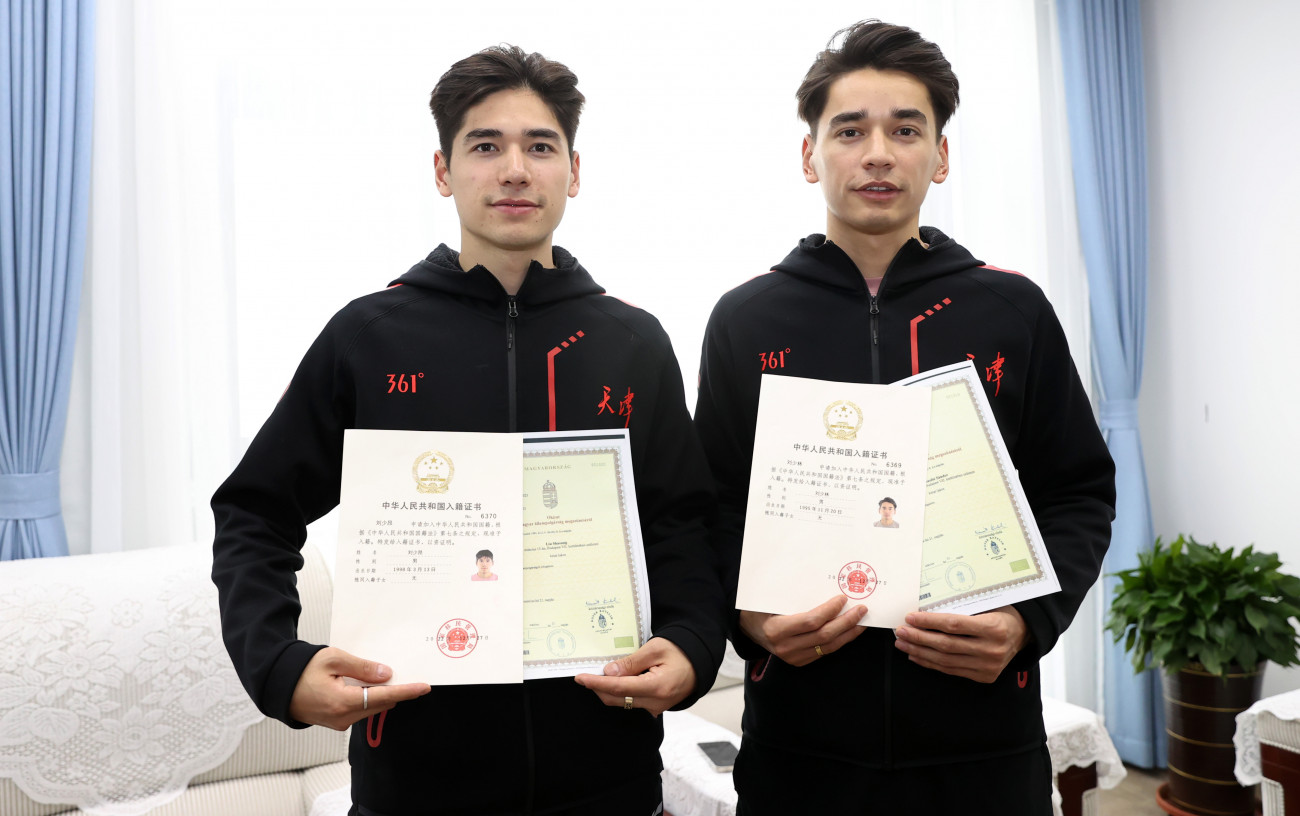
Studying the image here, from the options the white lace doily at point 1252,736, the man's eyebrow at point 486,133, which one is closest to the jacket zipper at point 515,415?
the man's eyebrow at point 486,133

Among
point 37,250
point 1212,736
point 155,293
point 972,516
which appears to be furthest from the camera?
point 1212,736

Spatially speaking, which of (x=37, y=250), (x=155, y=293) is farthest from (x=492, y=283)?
(x=37, y=250)

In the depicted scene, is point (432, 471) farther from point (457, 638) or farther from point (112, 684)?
point (112, 684)

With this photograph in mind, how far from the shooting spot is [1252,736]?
272cm

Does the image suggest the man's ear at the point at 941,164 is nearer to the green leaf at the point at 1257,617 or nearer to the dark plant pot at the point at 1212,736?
the green leaf at the point at 1257,617

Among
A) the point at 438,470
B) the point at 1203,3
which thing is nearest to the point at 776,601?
the point at 438,470

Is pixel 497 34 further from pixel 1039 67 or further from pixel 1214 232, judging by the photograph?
pixel 1214 232

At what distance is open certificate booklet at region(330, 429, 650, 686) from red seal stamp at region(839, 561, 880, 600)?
0.26 m

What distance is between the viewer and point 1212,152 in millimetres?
3654

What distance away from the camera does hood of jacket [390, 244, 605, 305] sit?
48.9 inches

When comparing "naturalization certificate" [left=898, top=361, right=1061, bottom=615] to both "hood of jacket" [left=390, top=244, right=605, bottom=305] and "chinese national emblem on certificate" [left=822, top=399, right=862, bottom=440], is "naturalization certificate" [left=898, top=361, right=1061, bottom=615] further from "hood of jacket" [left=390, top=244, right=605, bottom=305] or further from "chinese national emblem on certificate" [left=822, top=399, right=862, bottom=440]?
"hood of jacket" [left=390, top=244, right=605, bottom=305]

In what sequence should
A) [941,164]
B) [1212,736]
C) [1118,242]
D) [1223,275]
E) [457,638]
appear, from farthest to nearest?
[1118,242], [1223,275], [1212,736], [941,164], [457,638]

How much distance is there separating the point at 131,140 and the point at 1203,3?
3.95 meters

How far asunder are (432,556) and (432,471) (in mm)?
101
